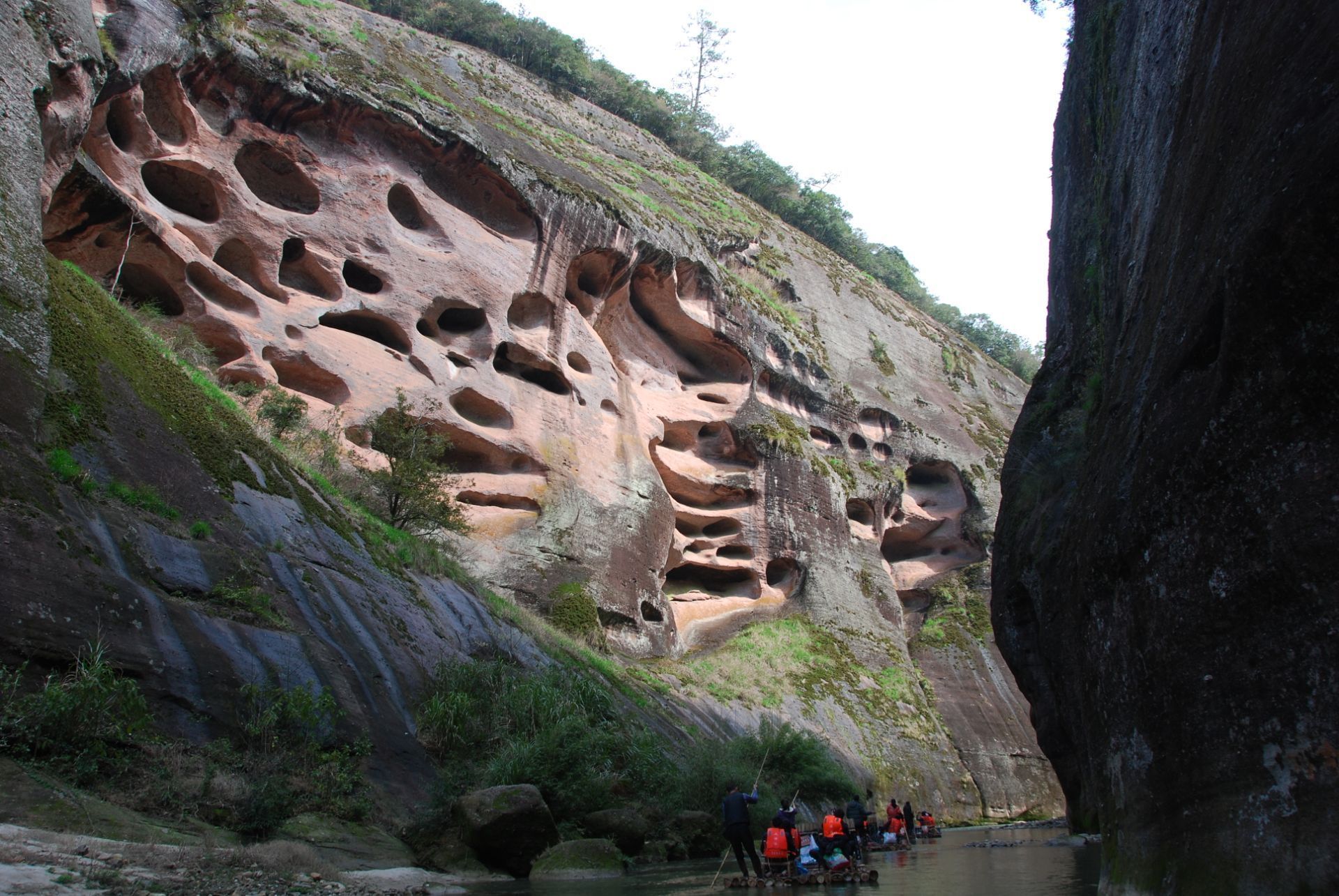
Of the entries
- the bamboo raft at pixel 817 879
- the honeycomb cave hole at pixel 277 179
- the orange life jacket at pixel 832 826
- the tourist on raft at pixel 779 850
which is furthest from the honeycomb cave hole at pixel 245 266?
the bamboo raft at pixel 817 879

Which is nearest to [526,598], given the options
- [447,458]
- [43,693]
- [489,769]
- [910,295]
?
[447,458]

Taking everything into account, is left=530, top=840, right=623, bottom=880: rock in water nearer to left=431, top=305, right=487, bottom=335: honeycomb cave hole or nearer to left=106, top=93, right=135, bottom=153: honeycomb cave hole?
A: left=431, top=305, right=487, bottom=335: honeycomb cave hole

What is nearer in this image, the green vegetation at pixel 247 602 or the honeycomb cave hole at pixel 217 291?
the green vegetation at pixel 247 602

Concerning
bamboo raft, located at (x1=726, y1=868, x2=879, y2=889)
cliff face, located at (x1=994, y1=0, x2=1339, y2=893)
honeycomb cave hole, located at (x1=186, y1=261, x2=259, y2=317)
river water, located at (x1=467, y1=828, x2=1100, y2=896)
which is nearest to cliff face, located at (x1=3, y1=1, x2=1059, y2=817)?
honeycomb cave hole, located at (x1=186, y1=261, x2=259, y2=317)

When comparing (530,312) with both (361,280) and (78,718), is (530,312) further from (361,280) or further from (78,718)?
(78,718)

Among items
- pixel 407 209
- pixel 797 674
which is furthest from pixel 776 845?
pixel 407 209

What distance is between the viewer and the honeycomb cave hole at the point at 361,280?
71.3 feet

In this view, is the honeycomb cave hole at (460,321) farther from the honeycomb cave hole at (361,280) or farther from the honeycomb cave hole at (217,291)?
the honeycomb cave hole at (217,291)

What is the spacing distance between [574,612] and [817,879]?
1116cm

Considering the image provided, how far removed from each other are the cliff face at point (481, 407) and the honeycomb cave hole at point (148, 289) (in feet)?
0.25

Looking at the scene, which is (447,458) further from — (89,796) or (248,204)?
(89,796)

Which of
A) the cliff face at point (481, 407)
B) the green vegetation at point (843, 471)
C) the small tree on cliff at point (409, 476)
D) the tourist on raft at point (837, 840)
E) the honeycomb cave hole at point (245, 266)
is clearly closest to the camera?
the cliff face at point (481, 407)

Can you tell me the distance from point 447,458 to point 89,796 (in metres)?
15.4

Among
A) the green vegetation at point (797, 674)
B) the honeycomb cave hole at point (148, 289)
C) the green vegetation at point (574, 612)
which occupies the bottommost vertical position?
the green vegetation at point (797, 674)
